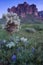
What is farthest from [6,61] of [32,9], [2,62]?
[32,9]

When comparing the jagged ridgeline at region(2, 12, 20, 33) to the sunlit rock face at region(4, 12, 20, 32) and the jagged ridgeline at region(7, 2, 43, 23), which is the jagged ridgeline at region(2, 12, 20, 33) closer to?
the sunlit rock face at region(4, 12, 20, 32)

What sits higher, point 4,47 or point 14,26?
point 14,26

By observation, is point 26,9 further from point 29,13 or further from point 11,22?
point 11,22

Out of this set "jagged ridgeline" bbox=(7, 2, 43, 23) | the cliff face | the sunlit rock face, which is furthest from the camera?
the cliff face

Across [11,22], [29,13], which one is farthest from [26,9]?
[11,22]

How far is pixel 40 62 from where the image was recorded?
9.68 feet

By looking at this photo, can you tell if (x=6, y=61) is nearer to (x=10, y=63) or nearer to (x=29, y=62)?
(x=10, y=63)

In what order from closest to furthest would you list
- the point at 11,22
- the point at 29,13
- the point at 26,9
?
the point at 11,22 → the point at 26,9 → the point at 29,13

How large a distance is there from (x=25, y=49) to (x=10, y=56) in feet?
0.98

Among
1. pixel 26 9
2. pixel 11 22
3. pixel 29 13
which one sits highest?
pixel 11 22

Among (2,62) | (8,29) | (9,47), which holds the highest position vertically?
(8,29)

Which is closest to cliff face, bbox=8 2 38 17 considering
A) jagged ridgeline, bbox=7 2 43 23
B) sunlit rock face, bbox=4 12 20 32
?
jagged ridgeline, bbox=7 2 43 23

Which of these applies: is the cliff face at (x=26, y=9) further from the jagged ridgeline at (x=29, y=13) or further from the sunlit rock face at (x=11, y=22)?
the sunlit rock face at (x=11, y=22)

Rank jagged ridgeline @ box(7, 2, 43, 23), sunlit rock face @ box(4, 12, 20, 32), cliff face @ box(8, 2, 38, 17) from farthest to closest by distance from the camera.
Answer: cliff face @ box(8, 2, 38, 17) < jagged ridgeline @ box(7, 2, 43, 23) < sunlit rock face @ box(4, 12, 20, 32)
